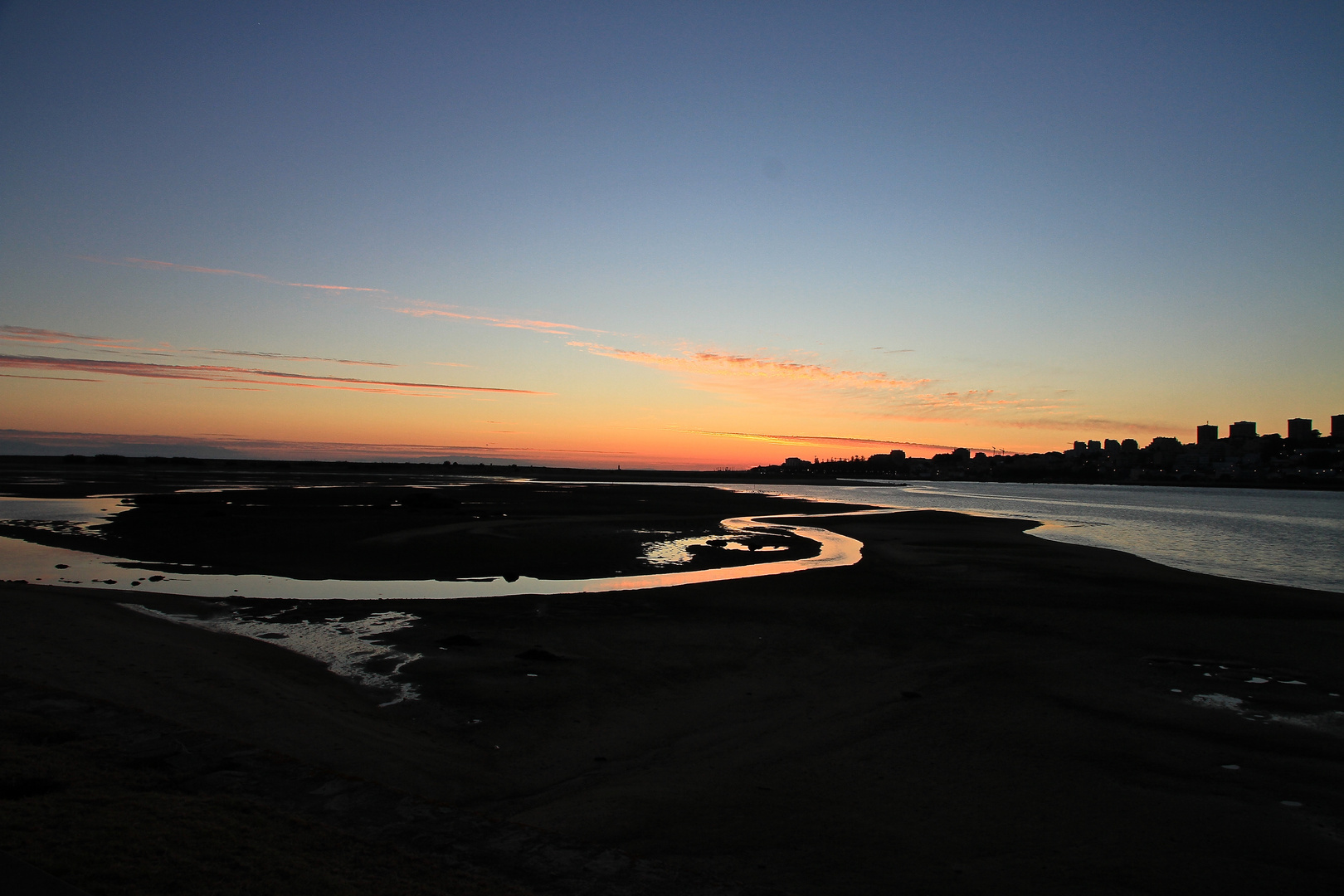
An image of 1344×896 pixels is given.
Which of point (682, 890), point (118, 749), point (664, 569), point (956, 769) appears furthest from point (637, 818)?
point (664, 569)

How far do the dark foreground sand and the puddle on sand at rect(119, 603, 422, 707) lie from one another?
396 mm

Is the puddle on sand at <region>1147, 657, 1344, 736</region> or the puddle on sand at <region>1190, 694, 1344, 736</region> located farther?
the puddle on sand at <region>1147, 657, 1344, 736</region>

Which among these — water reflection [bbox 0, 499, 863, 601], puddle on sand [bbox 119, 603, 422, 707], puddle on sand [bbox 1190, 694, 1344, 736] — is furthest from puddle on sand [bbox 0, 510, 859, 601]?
puddle on sand [bbox 1190, 694, 1344, 736]

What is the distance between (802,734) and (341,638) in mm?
8028

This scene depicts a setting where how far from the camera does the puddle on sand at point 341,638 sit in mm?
10266

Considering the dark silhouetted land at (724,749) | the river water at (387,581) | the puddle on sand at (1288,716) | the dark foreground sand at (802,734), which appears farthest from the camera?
the river water at (387,581)

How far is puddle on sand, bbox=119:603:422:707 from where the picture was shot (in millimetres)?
10266

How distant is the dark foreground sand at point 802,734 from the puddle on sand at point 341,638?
40 centimetres

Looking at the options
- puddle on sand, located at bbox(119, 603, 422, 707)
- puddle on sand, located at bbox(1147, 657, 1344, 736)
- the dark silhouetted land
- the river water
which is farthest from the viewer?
the river water

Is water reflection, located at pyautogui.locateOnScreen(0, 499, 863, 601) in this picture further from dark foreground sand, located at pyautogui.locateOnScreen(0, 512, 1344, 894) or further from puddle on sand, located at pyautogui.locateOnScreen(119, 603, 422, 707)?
puddle on sand, located at pyautogui.locateOnScreen(119, 603, 422, 707)

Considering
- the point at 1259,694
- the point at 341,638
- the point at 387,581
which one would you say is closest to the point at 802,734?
the point at 1259,694

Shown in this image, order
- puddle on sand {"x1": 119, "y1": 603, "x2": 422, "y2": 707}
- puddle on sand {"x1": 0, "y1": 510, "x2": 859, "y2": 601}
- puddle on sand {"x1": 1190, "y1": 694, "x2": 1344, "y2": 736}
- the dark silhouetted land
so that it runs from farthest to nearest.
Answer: puddle on sand {"x1": 0, "y1": 510, "x2": 859, "y2": 601}, puddle on sand {"x1": 119, "y1": 603, "x2": 422, "y2": 707}, puddle on sand {"x1": 1190, "y1": 694, "x2": 1344, "y2": 736}, the dark silhouetted land

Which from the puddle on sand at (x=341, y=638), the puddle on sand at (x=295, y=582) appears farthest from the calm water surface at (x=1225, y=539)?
the puddle on sand at (x=341, y=638)

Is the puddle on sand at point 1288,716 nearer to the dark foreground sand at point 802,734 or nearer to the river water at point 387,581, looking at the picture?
the dark foreground sand at point 802,734
